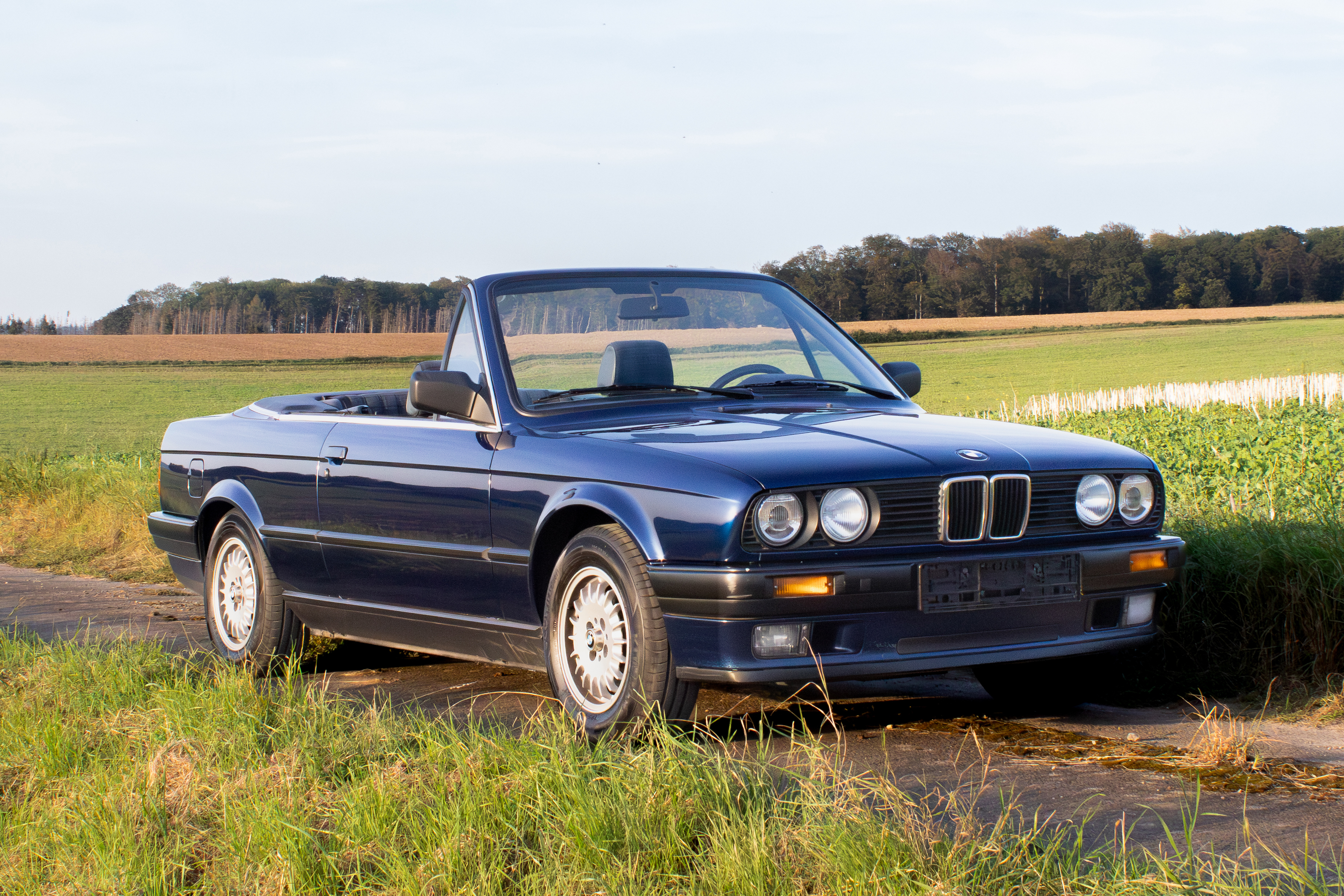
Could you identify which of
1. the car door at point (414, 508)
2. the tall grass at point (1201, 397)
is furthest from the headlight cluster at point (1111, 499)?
the tall grass at point (1201, 397)

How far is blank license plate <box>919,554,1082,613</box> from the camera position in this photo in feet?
13.6

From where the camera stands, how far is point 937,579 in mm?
4145

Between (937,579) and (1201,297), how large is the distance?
77304mm

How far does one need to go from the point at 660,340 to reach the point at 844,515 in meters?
1.64

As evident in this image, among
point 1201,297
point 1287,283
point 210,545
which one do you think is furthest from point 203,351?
point 210,545

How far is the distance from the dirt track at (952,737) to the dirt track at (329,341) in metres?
59.5

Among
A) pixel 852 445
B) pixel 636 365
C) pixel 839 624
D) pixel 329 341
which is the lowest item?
pixel 839 624

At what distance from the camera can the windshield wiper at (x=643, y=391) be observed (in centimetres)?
521

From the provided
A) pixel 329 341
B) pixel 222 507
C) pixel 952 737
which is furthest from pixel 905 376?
pixel 329 341

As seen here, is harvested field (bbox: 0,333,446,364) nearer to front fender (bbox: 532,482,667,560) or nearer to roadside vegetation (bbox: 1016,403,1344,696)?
roadside vegetation (bbox: 1016,403,1344,696)

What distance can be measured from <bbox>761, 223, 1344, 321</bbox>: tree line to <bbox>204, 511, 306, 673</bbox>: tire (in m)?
60.4

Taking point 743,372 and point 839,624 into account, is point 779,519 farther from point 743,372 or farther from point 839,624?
point 743,372

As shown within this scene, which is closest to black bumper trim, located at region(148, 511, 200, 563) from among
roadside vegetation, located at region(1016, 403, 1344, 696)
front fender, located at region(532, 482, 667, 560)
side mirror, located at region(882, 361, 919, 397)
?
front fender, located at region(532, 482, 667, 560)

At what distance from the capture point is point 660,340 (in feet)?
18.1
